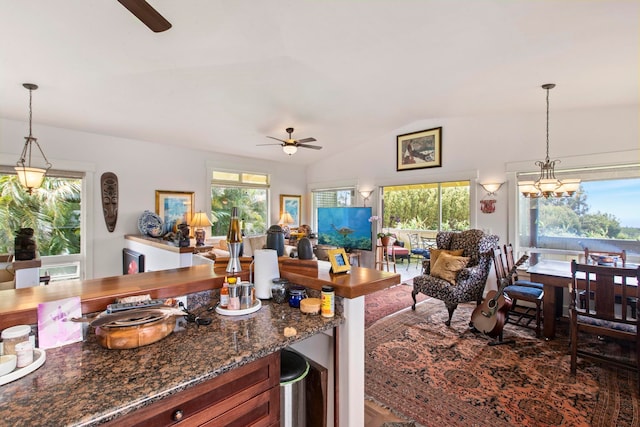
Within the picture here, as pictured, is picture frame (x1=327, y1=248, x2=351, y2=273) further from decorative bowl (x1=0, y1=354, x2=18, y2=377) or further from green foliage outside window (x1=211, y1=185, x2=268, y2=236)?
green foliage outside window (x1=211, y1=185, x2=268, y2=236)

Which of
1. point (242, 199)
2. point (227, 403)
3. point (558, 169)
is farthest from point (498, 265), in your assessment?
point (242, 199)

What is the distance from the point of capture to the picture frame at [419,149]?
514cm

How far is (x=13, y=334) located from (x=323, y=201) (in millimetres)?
6504

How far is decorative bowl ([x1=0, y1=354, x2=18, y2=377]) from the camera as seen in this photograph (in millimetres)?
849

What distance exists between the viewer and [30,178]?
2.96 m

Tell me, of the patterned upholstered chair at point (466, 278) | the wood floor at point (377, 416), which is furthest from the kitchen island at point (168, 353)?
the patterned upholstered chair at point (466, 278)

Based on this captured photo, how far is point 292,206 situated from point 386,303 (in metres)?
3.69

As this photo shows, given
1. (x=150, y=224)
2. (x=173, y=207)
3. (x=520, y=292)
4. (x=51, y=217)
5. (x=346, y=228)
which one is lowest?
(x=520, y=292)

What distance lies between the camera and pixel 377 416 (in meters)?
1.98

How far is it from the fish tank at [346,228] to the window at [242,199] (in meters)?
1.34

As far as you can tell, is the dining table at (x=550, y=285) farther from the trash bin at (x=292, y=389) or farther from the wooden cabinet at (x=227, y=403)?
the wooden cabinet at (x=227, y=403)

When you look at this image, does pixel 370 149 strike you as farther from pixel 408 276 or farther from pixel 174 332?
pixel 174 332

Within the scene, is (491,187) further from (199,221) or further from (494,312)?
(199,221)

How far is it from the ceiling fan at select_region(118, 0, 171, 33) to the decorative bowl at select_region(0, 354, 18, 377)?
1536mm
